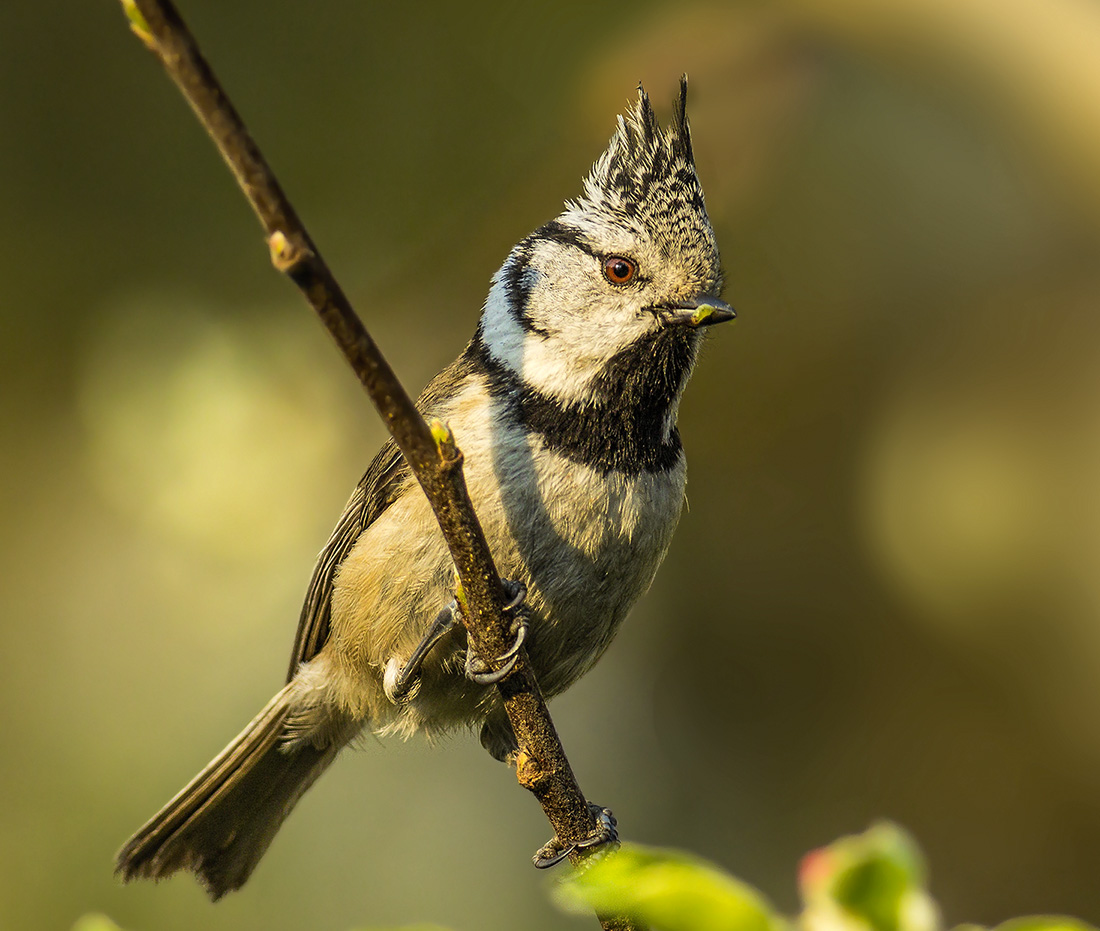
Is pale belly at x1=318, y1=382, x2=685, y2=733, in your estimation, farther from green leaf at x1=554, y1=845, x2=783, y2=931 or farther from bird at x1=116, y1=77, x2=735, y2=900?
green leaf at x1=554, y1=845, x2=783, y2=931

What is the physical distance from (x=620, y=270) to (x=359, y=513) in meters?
1.12

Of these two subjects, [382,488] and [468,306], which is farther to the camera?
[468,306]

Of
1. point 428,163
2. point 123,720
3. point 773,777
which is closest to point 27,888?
A: point 123,720

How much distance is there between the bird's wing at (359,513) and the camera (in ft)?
10.9

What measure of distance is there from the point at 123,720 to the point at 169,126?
9.70 ft

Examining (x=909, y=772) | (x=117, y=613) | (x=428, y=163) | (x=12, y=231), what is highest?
(x=12, y=231)

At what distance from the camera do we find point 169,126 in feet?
18.5

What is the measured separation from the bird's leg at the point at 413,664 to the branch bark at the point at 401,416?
1.73 ft

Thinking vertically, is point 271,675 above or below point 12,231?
below

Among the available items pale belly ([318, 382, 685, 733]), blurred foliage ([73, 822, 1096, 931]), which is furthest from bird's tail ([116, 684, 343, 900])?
blurred foliage ([73, 822, 1096, 931])

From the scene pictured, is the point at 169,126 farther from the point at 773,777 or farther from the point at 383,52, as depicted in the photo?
the point at 773,777

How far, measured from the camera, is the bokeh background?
4793 millimetres

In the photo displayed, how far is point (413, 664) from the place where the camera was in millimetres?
3012

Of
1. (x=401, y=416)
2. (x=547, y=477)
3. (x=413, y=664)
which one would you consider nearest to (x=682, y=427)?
(x=547, y=477)
